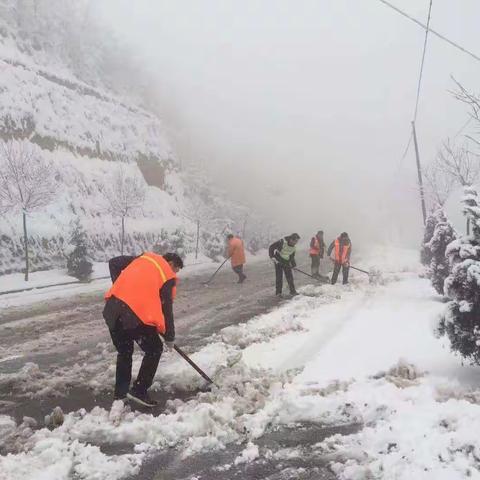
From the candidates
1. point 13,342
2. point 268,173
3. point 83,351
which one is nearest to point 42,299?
point 13,342

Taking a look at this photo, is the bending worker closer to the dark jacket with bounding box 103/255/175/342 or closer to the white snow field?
the white snow field

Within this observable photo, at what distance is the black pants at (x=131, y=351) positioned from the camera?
5.13m

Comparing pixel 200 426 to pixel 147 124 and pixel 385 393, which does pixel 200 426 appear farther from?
pixel 147 124

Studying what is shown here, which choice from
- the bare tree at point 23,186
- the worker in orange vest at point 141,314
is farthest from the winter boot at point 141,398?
the bare tree at point 23,186

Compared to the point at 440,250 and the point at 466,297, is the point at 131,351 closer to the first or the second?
the point at 466,297

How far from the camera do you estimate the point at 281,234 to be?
166 feet

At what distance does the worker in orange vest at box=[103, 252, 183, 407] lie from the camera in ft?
16.4

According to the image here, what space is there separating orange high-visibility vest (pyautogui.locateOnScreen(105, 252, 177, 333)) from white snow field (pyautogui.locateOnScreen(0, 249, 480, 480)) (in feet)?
2.73

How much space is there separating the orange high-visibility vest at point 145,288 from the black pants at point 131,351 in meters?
0.13

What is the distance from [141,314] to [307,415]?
175 cm

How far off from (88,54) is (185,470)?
39538 mm

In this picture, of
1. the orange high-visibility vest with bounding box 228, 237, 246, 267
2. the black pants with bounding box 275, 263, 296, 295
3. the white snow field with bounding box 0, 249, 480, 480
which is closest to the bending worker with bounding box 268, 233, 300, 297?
the black pants with bounding box 275, 263, 296, 295

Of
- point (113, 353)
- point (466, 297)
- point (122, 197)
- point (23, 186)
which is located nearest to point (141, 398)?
point (113, 353)

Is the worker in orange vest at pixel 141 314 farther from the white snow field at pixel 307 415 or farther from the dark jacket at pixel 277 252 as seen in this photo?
the dark jacket at pixel 277 252
